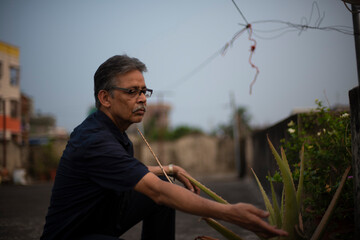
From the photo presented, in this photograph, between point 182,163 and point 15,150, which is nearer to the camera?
point 15,150

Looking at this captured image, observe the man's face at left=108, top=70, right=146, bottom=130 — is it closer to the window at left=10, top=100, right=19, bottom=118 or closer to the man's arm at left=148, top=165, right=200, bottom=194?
the man's arm at left=148, top=165, right=200, bottom=194

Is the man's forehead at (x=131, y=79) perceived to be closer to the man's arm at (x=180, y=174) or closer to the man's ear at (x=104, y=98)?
the man's ear at (x=104, y=98)

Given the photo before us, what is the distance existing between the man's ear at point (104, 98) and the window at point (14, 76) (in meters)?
25.5

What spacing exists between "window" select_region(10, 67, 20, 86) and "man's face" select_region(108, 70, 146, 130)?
25.6 m

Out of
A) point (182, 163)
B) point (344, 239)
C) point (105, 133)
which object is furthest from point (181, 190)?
point (182, 163)

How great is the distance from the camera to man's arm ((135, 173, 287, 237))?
1532mm

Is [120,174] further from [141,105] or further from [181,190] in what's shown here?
[141,105]

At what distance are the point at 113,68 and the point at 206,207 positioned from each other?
1.00m

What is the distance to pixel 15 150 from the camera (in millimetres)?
17000

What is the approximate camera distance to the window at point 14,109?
24.9 m

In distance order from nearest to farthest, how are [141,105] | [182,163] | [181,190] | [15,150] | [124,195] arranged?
[181,190], [141,105], [124,195], [15,150], [182,163]

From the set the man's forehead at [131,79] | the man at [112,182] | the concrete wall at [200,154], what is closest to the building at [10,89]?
the concrete wall at [200,154]

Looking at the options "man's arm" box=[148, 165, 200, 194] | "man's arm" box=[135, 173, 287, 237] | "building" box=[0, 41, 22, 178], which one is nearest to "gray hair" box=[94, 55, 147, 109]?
"man's arm" box=[135, 173, 287, 237]

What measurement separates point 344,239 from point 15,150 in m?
17.6
